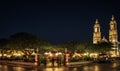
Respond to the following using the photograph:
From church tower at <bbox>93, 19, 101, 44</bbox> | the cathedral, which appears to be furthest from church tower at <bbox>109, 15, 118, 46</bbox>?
church tower at <bbox>93, 19, 101, 44</bbox>

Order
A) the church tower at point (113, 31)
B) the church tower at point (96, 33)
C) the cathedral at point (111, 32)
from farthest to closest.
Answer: the church tower at point (96, 33) < the cathedral at point (111, 32) < the church tower at point (113, 31)

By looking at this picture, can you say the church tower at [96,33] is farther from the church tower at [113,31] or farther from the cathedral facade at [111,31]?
the church tower at [113,31]

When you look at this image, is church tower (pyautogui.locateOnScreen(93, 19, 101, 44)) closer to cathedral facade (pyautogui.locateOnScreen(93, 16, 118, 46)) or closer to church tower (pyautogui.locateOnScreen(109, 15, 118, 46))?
cathedral facade (pyautogui.locateOnScreen(93, 16, 118, 46))

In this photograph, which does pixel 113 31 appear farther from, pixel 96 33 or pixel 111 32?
pixel 96 33

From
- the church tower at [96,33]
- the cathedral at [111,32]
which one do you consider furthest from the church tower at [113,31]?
the church tower at [96,33]

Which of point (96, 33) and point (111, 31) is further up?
point (111, 31)

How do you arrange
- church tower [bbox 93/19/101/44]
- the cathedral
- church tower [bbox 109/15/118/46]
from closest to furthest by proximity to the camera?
church tower [bbox 109/15/118/46] < the cathedral < church tower [bbox 93/19/101/44]

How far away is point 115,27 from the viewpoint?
150 m

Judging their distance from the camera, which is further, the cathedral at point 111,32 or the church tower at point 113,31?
the cathedral at point 111,32

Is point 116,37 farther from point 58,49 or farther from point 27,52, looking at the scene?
point 27,52

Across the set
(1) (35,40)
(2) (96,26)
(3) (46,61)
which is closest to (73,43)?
(1) (35,40)

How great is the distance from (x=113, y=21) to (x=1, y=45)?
301ft

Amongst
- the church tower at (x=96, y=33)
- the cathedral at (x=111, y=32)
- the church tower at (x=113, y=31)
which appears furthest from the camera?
the church tower at (x=96, y=33)

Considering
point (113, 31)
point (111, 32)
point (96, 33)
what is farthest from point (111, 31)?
point (96, 33)
